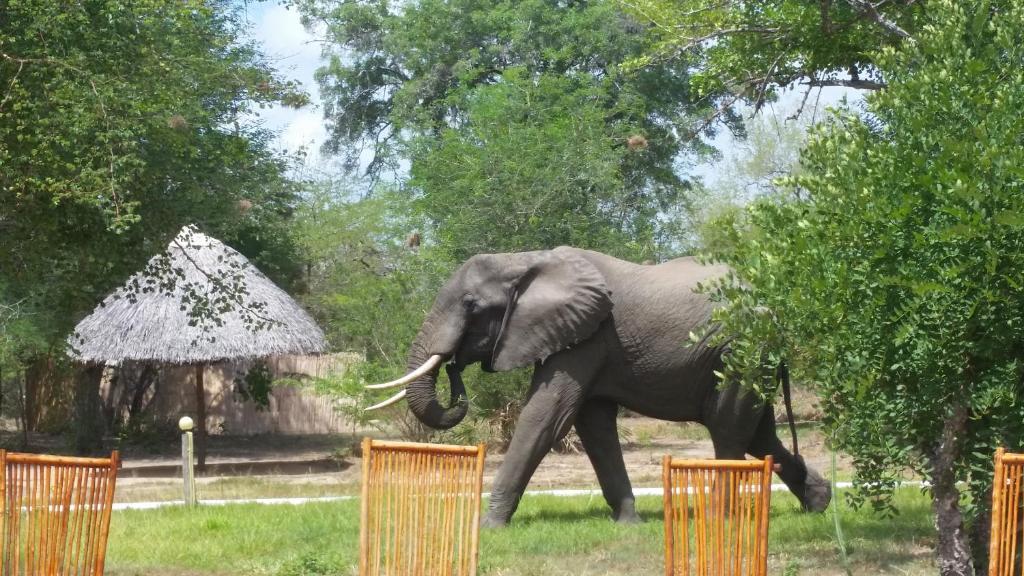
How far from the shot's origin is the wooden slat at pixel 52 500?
239 inches

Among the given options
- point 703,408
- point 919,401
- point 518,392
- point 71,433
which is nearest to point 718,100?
point 518,392

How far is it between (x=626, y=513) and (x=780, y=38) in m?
4.75

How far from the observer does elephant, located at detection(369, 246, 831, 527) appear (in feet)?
36.0

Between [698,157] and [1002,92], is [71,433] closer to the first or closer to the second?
[698,157]

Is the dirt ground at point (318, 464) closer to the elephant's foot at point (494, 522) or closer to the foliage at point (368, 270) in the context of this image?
the foliage at point (368, 270)

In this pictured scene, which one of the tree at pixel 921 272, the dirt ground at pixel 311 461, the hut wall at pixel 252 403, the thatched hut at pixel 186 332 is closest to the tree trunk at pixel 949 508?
the tree at pixel 921 272

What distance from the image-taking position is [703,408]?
446 inches

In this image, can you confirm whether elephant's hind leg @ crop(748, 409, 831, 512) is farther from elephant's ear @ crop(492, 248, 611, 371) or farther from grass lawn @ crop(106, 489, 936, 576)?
elephant's ear @ crop(492, 248, 611, 371)

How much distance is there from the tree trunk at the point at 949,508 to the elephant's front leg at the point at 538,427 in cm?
457

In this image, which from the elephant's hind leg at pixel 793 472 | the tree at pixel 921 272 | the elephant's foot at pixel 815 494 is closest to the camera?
the tree at pixel 921 272

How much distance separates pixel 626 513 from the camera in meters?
11.3

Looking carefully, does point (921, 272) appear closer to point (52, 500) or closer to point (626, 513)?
point (52, 500)

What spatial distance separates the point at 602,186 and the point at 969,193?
16.5 meters

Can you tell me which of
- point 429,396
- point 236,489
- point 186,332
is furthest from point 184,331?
point 429,396
